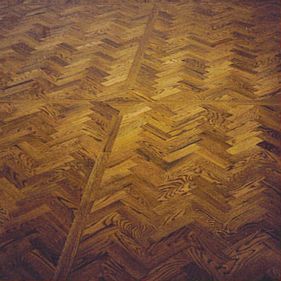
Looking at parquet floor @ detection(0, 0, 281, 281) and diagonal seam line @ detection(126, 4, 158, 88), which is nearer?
parquet floor @ detection(0, 0, 281, 281)

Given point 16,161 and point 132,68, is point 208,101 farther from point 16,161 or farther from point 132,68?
point 16,161

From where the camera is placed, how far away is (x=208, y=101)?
2602 millimetres

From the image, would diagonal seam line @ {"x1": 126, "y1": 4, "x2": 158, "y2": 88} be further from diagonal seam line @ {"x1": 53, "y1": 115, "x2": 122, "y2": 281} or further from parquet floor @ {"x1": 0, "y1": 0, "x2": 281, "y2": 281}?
diagonal seam line @ {"x1": 53, "y1": 115, "x2": 122, "y2": 281}

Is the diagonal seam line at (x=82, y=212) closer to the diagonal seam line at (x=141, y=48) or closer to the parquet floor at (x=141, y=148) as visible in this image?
the parquet floor at (x=141, y=148)

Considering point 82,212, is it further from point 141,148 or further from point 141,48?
point 141,48

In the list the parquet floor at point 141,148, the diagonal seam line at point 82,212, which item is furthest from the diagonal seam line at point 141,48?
the diagonal seam line at point 82,212

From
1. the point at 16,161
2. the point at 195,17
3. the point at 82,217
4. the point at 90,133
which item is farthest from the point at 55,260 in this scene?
the point at 195,17

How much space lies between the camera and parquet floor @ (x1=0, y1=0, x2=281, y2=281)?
1695mm

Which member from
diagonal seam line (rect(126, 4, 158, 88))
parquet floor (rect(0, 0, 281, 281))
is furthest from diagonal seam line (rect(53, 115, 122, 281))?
diagonal seam line (rect(126, 4, 158, 88))

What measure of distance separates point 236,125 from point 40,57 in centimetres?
178

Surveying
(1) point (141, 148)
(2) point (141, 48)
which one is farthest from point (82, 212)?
(2) point (141, 48)

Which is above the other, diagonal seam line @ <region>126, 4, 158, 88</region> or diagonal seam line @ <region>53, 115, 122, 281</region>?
diagonal seam line @ <region>126, 4, 158, 88</region>

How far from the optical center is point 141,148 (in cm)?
225

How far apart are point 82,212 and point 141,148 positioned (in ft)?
1.88
